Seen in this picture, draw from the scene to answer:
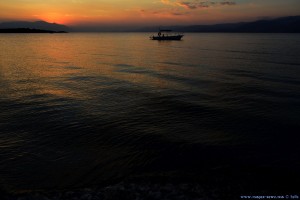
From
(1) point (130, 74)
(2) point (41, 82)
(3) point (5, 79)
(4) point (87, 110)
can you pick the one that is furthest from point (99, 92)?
(3) point (5, 79)

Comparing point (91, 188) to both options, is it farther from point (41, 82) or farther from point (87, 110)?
point (41, 82)

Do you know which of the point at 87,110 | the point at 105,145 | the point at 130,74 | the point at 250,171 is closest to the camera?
the point at 250,171

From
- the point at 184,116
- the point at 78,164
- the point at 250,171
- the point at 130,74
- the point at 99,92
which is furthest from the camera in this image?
the point at 130,74

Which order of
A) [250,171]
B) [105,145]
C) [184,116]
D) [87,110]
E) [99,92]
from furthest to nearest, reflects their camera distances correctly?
[99,92], [87,110], [184,116], [105,145], [250,171]

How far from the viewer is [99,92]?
28.1 metres

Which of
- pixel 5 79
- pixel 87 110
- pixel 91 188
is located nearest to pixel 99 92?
pixel 87 110

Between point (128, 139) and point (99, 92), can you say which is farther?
point (99, 92)

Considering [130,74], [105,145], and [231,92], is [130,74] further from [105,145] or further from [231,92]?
[105,145]

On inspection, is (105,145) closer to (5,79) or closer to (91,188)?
(91,188)

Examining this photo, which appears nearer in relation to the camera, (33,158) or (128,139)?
(33,158)

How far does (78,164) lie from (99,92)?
16430 mm

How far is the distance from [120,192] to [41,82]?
27.8 m

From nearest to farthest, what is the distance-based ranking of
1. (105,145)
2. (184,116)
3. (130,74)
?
(105,145) → (184,116) → (130,74)

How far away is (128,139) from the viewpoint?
1541 cm
